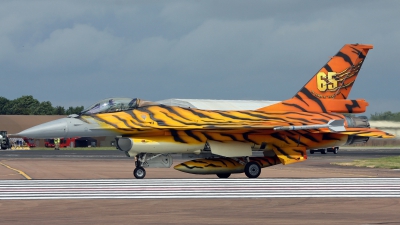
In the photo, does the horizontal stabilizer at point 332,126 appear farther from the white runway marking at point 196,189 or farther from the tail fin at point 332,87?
the white runway marking at point 196,189

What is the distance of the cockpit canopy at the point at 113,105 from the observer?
914 inches

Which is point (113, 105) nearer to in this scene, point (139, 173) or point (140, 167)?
point (140, 167)

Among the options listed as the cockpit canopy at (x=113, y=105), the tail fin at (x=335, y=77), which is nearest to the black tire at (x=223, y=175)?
the cockpit canopy at (x=113, y=105)

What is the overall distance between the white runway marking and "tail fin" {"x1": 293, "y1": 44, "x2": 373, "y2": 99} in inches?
207

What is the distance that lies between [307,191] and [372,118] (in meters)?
59.2

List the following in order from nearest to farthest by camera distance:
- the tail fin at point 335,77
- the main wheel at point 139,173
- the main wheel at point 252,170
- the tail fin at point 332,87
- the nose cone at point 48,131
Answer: the nose cone at point 48,131, the main wheel at point 139,173, the main wheel at point 252,170, the tail fin at point 332,87, the tail fin at point 335,77

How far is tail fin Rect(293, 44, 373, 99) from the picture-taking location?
25.8 meters

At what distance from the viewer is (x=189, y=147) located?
76.5ft

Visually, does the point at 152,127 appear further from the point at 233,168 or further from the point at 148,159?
the point at 233,168

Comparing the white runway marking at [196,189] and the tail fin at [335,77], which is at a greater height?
the tail fin at [335,77]

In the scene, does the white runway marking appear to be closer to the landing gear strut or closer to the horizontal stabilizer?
the landing gear strut

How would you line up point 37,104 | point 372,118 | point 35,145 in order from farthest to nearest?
point 37,104 < point 35,145 < point 372,118
